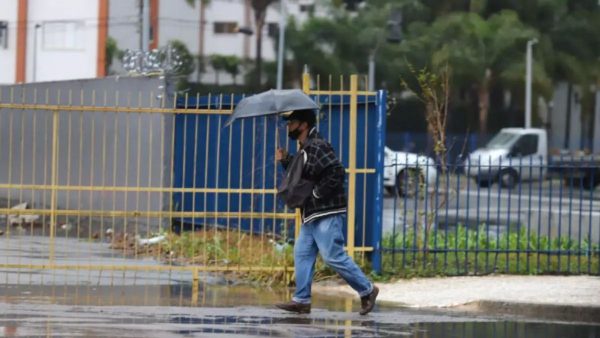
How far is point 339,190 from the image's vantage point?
10188mm

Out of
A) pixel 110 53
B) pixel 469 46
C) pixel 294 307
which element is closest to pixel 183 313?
pixel 294 307

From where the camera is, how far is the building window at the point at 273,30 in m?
48.5

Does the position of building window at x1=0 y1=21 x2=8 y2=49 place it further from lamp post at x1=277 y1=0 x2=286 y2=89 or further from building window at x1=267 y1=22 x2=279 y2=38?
lamp post at x1=277 y1=0 x2=286 y2=89

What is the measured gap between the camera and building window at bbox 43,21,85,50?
53.2 metres

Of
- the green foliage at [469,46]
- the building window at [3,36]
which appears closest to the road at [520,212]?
the green foliage at [469,46]

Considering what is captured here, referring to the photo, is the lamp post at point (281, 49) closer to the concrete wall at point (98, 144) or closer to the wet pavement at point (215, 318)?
the concrete wall at point (98, 144)

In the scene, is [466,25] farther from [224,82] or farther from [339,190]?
[339,190]

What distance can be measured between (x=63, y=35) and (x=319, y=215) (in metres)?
45.2

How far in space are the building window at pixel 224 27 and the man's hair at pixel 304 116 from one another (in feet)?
127

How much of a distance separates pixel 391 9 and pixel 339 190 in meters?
39.0

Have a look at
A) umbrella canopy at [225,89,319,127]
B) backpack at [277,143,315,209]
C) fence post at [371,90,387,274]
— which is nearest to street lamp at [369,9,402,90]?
fence post at [371,90,387,274]

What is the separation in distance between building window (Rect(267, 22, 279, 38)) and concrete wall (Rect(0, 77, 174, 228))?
96.6 feet

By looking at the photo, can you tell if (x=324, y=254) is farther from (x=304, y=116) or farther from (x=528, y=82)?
(x=528, y=82)

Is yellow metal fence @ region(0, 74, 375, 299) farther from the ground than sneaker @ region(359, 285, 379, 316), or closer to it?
farther from the ground
